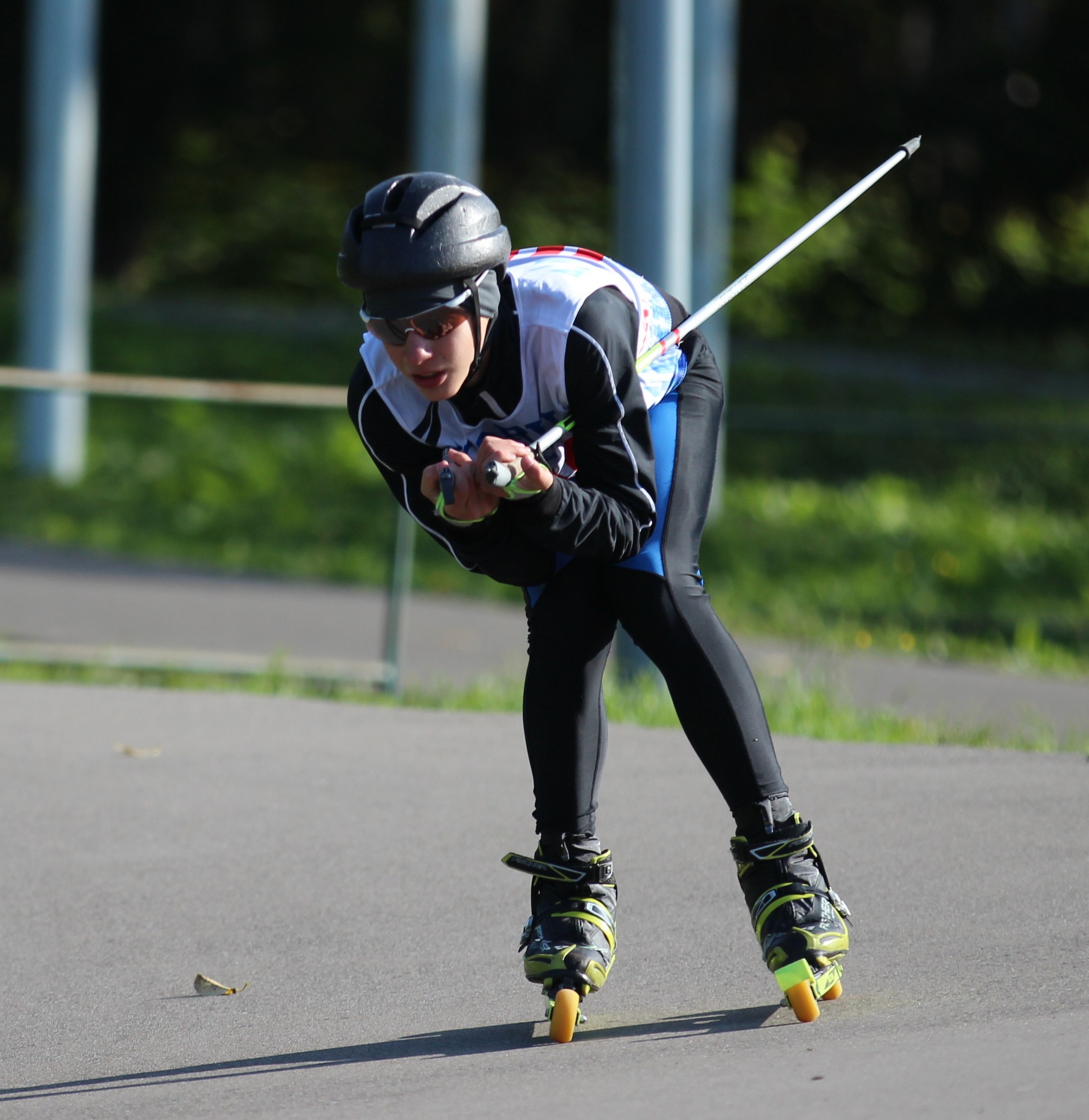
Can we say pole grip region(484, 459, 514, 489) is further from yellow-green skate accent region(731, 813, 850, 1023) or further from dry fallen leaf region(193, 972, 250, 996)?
dry fallen leaf region(193, 972, 250, 996)

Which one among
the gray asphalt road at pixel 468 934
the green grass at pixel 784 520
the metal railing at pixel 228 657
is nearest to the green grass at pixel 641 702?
the metal railing at pixel 228 657

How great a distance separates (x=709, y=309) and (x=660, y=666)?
0.71 m

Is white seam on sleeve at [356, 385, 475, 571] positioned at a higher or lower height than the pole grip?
higher

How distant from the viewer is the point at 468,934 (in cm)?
400

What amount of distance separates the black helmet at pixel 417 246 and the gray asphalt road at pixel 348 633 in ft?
13.1

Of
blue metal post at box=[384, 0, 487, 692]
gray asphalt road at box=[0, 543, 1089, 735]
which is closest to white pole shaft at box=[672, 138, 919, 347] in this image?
gray asphalt road at box=[0, 543, 1089, 735]

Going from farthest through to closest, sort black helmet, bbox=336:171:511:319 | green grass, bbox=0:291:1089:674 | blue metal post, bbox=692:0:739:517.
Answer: blue metal post, bbox=692:0:739:517, green grass, bbox=0:291:1089:674, black helmet, bbox=336:171:511:319

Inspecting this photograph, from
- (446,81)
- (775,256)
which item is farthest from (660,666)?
(446,81)

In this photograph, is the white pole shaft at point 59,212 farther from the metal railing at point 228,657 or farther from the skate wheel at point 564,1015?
the skate wheel at point 564,1015

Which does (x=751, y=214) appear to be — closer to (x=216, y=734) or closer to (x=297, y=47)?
(x=297, y=47)

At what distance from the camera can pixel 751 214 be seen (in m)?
22.7

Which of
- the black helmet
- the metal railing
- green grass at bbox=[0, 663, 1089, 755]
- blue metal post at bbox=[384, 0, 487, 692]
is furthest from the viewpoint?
blue metal post at bbox=[384, 0, 487, 692]

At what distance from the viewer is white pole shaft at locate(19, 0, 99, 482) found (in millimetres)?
13320

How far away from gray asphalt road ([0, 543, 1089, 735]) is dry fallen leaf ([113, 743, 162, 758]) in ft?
5.93
